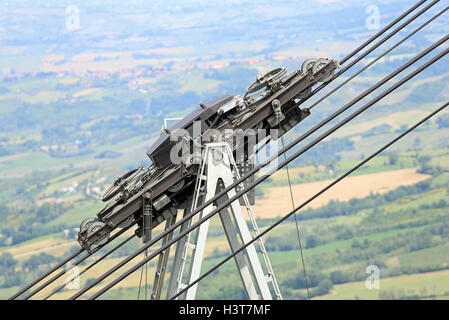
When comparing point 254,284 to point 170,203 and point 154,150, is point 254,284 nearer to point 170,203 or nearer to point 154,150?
point 170,203

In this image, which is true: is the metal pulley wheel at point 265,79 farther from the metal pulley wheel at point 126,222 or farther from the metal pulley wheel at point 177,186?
the metal pulley wheel at point 126,222

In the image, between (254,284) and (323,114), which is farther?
(323,114)

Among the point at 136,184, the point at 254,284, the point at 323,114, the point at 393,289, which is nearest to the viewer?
the point at 254,284

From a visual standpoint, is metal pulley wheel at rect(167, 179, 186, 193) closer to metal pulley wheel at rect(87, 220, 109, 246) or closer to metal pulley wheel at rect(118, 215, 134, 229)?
metal pulley wheel at rect(118, 215, 134, 229)

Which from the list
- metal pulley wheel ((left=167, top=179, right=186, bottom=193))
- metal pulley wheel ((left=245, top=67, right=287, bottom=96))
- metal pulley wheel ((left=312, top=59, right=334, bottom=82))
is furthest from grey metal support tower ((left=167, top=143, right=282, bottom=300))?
metal pulley wheel ((left=312, top=59, right=334, bottom=82))

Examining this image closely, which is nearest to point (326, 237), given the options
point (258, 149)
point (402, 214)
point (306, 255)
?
point (306, 255)
